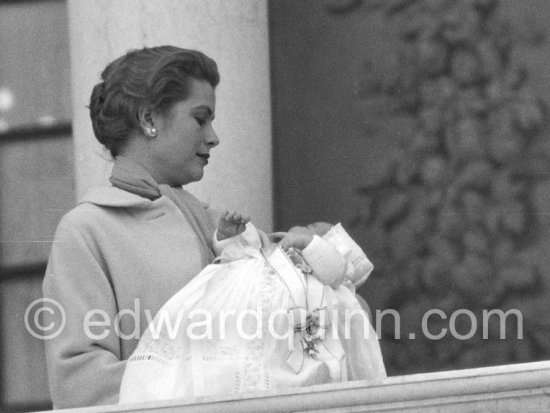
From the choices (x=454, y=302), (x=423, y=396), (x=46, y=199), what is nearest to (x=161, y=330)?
(x=423, y=396)

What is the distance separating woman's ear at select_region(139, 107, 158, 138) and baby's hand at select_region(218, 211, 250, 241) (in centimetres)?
33

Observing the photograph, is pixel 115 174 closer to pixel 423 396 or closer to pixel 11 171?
pixel 423 396

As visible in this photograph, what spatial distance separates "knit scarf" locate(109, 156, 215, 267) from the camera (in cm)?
464

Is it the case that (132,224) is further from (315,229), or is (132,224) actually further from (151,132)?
(315,229)

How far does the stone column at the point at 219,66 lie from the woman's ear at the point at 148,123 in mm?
1151

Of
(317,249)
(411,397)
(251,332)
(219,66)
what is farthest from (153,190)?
(219,66)

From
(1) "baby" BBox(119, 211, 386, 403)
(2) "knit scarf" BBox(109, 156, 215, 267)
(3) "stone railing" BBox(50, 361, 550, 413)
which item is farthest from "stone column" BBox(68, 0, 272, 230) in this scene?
(3) "stone railing" BBox(50, 361, 550, 413)

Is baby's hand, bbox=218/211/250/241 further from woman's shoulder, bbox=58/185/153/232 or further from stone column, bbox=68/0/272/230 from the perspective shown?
stone column, bbox=68/0/272/230

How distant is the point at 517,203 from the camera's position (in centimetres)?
594

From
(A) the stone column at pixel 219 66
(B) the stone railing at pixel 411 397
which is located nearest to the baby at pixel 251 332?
(B) the stone railing at pixel 411 397

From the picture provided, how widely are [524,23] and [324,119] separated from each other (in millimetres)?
701

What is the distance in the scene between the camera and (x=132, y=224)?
4625 mm

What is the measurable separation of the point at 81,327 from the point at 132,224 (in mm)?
323

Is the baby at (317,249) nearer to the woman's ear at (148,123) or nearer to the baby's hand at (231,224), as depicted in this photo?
the baby's hand at (231,224)
